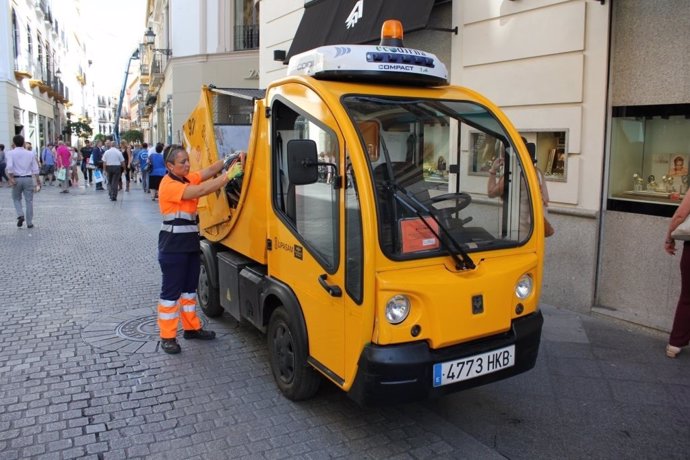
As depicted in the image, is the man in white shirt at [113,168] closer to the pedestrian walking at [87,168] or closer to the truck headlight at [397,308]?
the pedestrian walking at [87,168]

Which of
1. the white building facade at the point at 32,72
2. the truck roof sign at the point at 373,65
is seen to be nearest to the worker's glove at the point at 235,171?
the truck roof sign at the point at 373,65

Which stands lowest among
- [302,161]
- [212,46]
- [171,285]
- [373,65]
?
[171,285]

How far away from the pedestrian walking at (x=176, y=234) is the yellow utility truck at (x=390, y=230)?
0.79m

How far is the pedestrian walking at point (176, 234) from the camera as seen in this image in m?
4.80

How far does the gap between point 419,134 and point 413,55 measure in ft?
1.64

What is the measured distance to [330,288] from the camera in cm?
335

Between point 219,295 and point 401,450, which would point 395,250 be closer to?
point 401,450

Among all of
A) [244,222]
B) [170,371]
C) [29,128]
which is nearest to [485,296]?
[244,222]

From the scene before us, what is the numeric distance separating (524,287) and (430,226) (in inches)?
32.7

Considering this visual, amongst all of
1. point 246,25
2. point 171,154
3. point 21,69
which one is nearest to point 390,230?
point 171,154

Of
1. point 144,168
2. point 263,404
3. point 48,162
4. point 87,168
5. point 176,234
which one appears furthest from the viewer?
point 87,168

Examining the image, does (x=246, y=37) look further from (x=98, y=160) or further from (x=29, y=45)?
(x=29, y=45)

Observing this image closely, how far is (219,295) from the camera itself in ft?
18.1

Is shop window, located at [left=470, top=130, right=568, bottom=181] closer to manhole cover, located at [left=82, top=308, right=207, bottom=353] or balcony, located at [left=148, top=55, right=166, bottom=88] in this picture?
manhole cover, located at [left=82, top=308, right=207, bottom=353]
